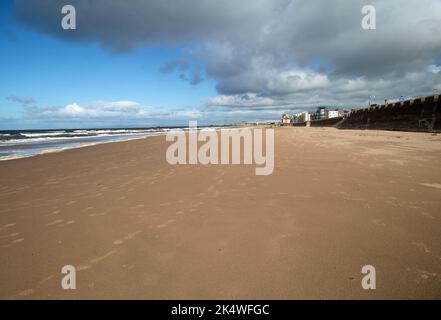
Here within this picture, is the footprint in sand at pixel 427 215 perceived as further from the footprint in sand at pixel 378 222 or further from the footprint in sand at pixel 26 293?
the footprint in sand at pixel 26 293

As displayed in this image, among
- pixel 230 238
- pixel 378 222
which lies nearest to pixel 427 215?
pixel 378 222

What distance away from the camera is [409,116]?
26156 millimetres

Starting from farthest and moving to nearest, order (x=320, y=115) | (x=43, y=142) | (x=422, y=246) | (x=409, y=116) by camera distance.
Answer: (x=320, y=115)
(x=43, y=142)
(x=409, y=116)
(x=422, y=246)

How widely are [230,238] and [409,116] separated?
104ft

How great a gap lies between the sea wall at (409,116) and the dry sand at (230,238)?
21658mm

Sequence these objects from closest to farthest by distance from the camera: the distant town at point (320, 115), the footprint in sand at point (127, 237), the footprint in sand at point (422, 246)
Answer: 1. the footprint in sand at point (422, 246)
2. the footprint in sand at point (127, 237)
3. the distant town at point (320, 115)

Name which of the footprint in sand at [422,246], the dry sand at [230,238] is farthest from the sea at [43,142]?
the footprint in sand at [422,246]

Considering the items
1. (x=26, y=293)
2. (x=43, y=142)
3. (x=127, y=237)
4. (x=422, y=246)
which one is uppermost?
(x=43, y=142)

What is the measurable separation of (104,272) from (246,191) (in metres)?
3.58

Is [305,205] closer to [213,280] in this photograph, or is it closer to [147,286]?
[213,280]

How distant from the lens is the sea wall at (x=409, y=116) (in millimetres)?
22125

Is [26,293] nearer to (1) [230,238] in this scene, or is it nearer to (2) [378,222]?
(1) [230,238]

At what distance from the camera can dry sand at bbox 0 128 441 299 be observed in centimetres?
240

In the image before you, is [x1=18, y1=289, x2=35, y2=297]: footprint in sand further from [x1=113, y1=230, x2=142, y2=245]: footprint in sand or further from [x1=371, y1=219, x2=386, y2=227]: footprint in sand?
[x1=371, y1=219, x2=386, y2=227]: footprint in sand
